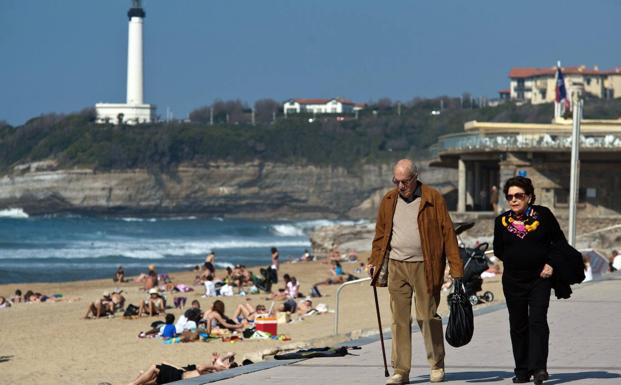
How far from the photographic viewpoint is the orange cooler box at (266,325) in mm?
19219

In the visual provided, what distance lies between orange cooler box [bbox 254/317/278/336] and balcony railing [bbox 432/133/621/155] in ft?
78.1

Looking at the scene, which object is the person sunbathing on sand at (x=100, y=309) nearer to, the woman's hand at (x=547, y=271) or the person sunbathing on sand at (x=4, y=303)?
the person sunbathing on sand at (x=4, y=303)

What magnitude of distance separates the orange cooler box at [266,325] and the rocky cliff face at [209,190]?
136045 mm

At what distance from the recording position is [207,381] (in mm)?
9031

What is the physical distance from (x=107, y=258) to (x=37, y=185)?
107m

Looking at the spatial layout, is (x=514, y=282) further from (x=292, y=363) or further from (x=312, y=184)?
(x=312, y=184)

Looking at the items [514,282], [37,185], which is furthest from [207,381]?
[37,185]

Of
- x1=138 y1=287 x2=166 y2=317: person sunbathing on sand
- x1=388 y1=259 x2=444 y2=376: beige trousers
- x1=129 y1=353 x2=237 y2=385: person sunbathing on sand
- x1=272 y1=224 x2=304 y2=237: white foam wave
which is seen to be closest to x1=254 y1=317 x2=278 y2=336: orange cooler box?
x1=138 y1=287 x2=166 y2=317: person sunbathing on sand

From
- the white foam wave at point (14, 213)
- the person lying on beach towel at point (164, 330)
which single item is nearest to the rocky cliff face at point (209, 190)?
the white foam wave at point (14, 213)

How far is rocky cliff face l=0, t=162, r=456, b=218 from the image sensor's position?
6270 inches

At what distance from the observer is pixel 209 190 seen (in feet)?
536

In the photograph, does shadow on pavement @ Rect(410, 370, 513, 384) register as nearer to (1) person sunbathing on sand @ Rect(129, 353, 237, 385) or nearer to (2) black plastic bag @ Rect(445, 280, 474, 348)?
(2) black plastic bag @ Rect(445, 280, 474, 348)

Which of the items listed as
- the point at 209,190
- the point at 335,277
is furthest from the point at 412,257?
the point at 209,190

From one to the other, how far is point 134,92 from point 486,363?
157474 mm
